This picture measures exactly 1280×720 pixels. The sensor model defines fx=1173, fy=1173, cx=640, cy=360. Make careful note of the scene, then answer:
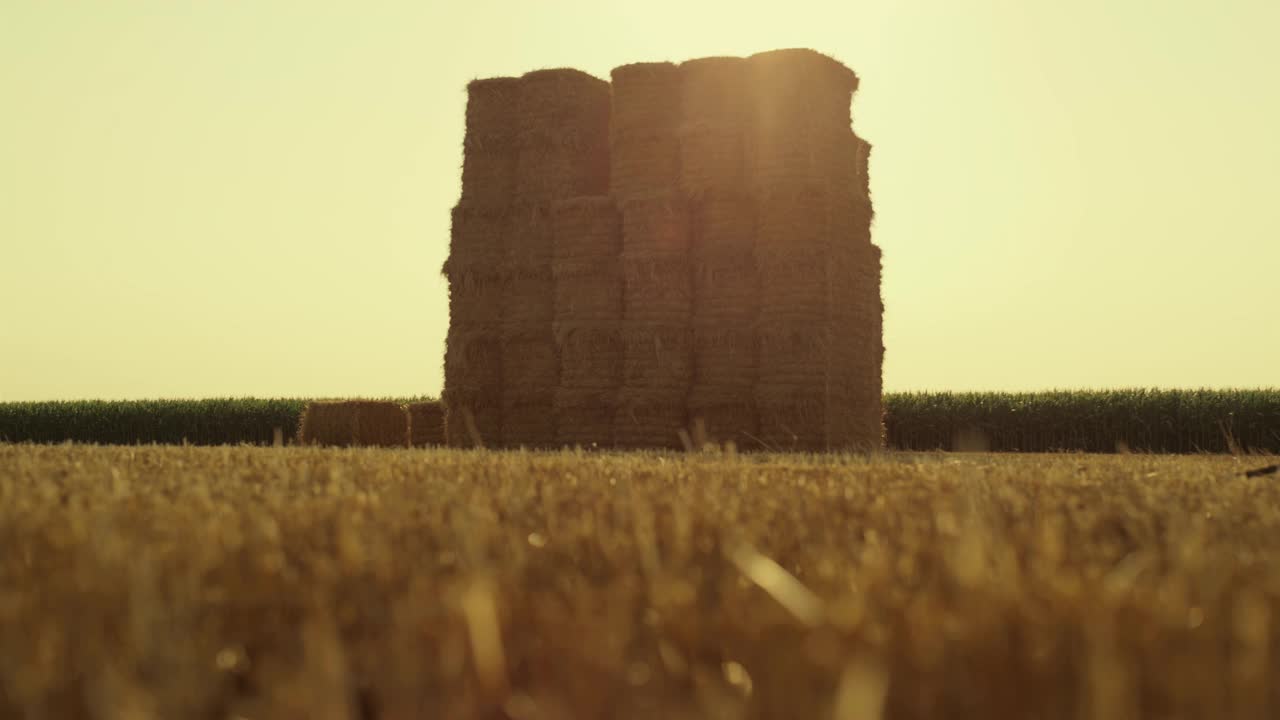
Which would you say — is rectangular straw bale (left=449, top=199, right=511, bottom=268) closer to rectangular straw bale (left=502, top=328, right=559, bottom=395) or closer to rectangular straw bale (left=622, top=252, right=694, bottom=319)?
rectangular straw bale (left=502, top=328, right=559, bottom=395)

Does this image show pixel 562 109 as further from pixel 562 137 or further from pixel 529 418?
pixel 529 418

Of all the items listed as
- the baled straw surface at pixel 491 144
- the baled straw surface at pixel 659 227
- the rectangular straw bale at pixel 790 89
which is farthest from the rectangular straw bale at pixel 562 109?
the rectangular straw bale at pixel 790 89

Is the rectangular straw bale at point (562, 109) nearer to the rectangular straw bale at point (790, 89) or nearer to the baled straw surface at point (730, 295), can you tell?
the rectangular straw bale at point (790, 89)

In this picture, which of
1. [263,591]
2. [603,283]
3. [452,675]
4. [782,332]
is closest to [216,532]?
[263,591]

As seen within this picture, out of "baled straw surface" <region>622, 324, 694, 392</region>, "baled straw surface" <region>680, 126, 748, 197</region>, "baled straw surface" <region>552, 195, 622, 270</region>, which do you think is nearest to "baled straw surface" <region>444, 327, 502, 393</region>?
"baled straw surface" <region>552, 195, 622, 270</region>

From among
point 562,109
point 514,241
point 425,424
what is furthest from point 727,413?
point 425,424

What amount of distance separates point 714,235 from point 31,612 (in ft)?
37.1

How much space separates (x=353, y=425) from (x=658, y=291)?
18.3 ft

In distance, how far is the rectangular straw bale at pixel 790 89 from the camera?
12438mm

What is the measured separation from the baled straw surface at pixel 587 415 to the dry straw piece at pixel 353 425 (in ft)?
12.4

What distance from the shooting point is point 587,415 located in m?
13.2

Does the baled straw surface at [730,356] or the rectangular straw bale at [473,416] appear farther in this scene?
the rectangular straw bale at [473,416]

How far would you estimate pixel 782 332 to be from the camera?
12.2 metres

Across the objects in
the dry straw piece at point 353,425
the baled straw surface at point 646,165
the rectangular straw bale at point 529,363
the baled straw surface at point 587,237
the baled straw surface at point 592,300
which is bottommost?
the dry straw piece at point 353,425
